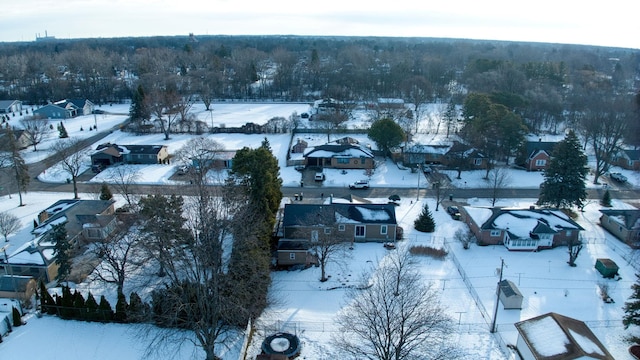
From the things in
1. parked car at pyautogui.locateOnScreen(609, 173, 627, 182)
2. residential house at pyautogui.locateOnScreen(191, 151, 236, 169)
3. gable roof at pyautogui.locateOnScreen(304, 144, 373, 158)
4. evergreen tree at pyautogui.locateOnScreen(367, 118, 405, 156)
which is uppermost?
evergreen tree at pyautogui.locateOnScreen(367, 118, 405, 156)

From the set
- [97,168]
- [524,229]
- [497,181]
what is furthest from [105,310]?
[497,181]

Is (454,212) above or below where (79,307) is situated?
above

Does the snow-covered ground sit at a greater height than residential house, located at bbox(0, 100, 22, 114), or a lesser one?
lesser

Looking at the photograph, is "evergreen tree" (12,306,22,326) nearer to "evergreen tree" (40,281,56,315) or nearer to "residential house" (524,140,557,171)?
"evergreen tree" (40,281,56,315)

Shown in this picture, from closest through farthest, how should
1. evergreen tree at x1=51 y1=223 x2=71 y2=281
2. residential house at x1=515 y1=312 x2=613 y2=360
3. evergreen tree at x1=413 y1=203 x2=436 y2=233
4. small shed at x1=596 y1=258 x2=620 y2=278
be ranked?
1. residential house at x1=515 y1=312 x2=613 y2=360
2. evergreen tree at x1=51 y1=223 x2=71 y2=281
3. small shed at x1=596 y1=258 x2=620 y2=278
4. evergreen tree at x1=413 y1=203 x2=436 y2=233

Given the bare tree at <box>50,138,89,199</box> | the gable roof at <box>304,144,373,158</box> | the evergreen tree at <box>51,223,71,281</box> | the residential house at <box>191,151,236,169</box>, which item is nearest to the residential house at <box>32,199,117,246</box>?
the evergreen tree at <box>51,223,71,281</box>

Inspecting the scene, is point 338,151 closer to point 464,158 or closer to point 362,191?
point 362,191

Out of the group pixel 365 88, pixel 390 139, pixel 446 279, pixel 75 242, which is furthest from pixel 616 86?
pixel 75 242
